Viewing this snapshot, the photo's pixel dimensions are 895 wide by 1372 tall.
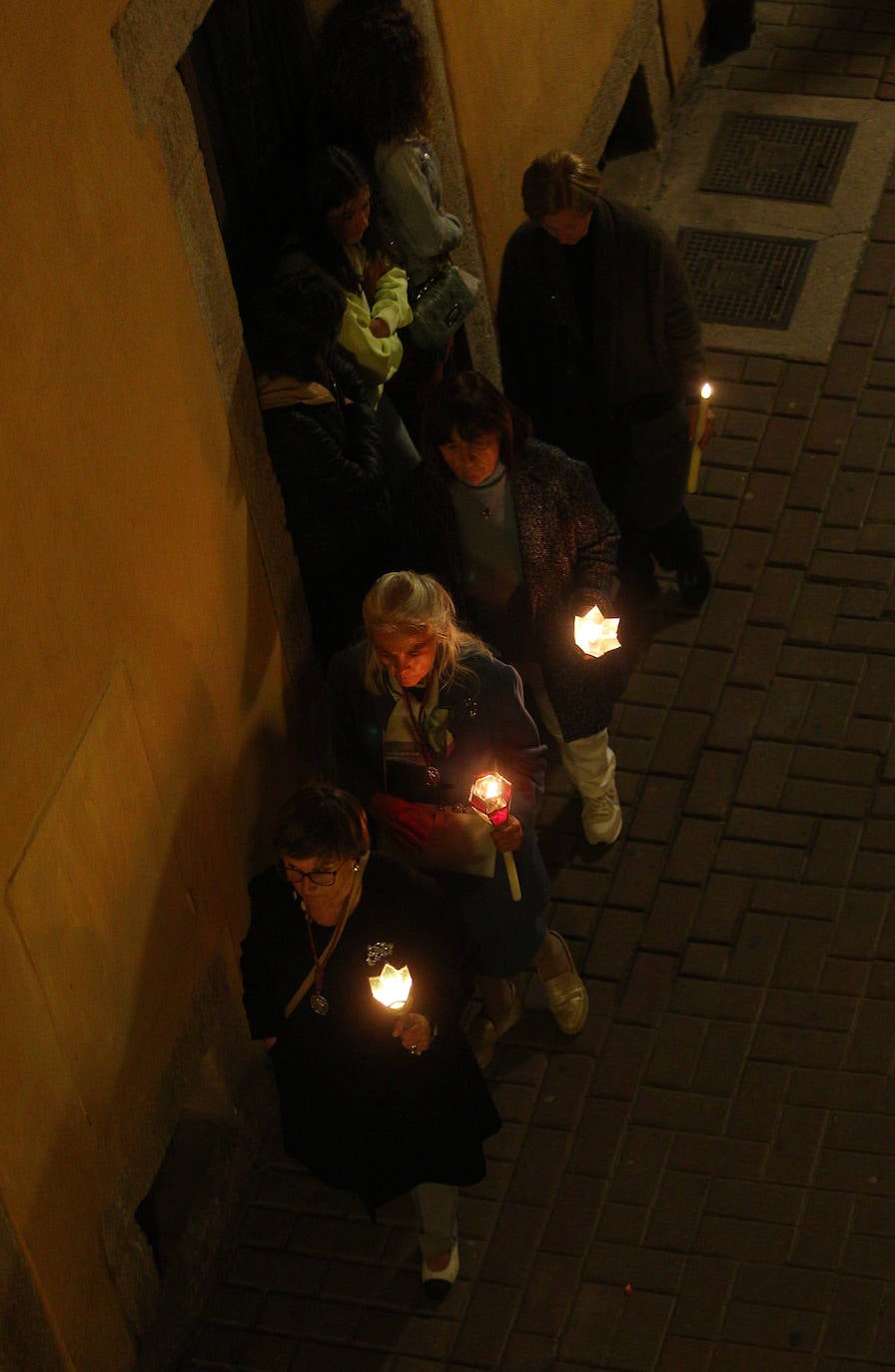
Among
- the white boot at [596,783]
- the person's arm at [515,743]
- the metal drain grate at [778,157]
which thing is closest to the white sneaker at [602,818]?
the white boot at [596,783]

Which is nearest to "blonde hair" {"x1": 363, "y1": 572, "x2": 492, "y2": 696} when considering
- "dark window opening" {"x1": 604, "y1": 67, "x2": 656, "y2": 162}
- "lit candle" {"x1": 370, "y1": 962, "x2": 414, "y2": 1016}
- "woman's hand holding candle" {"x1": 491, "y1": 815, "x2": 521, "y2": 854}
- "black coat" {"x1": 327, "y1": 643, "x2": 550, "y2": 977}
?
"black coat" {"x1": 327, "y1": 643, "x2": 550, "y2": 977}

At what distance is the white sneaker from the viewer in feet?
24.7

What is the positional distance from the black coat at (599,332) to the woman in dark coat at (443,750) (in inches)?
70.7

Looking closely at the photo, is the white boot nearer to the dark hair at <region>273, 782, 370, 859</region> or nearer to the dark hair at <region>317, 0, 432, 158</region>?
the dark hair at <region>273, 782, 370, 859</region>

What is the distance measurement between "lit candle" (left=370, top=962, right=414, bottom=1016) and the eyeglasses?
317mm

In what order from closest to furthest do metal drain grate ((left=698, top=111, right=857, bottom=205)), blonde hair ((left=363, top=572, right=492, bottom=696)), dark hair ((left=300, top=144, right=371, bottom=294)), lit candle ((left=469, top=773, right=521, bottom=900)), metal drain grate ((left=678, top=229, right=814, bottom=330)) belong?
1. blonde hair ((left=363, top=572, right=492, bottom=696))
2. lit candle ((left=469, top=773, right=521, bottom=900))
3. dark hair ((left=300, top=144, right=371, bottom=294))
4. metal drain grate ((left=678, top=229, right=814, bottom=330))
5. metal drain grate ((left=698, top=111, right=857, bottom=205))

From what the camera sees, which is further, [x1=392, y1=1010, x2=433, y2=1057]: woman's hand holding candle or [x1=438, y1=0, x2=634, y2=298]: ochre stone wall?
[x1=438, y1=0, x2=634, y2=298]: ochre stone wall

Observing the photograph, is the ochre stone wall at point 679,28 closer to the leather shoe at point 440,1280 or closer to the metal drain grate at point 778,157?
the metal drain grate at point 778,157

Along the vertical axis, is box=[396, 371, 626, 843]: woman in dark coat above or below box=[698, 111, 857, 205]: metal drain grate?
above

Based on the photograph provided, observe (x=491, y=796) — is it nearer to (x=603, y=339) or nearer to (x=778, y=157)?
(x=603, y=339)

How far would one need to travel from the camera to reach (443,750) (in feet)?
20.5

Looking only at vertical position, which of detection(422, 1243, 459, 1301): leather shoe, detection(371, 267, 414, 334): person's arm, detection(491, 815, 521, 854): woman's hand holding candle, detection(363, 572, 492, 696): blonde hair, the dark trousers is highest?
detection(371, 267, 414, 334): person's arm

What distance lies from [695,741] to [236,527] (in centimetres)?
247

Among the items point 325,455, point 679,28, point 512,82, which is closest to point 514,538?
point 325,455
